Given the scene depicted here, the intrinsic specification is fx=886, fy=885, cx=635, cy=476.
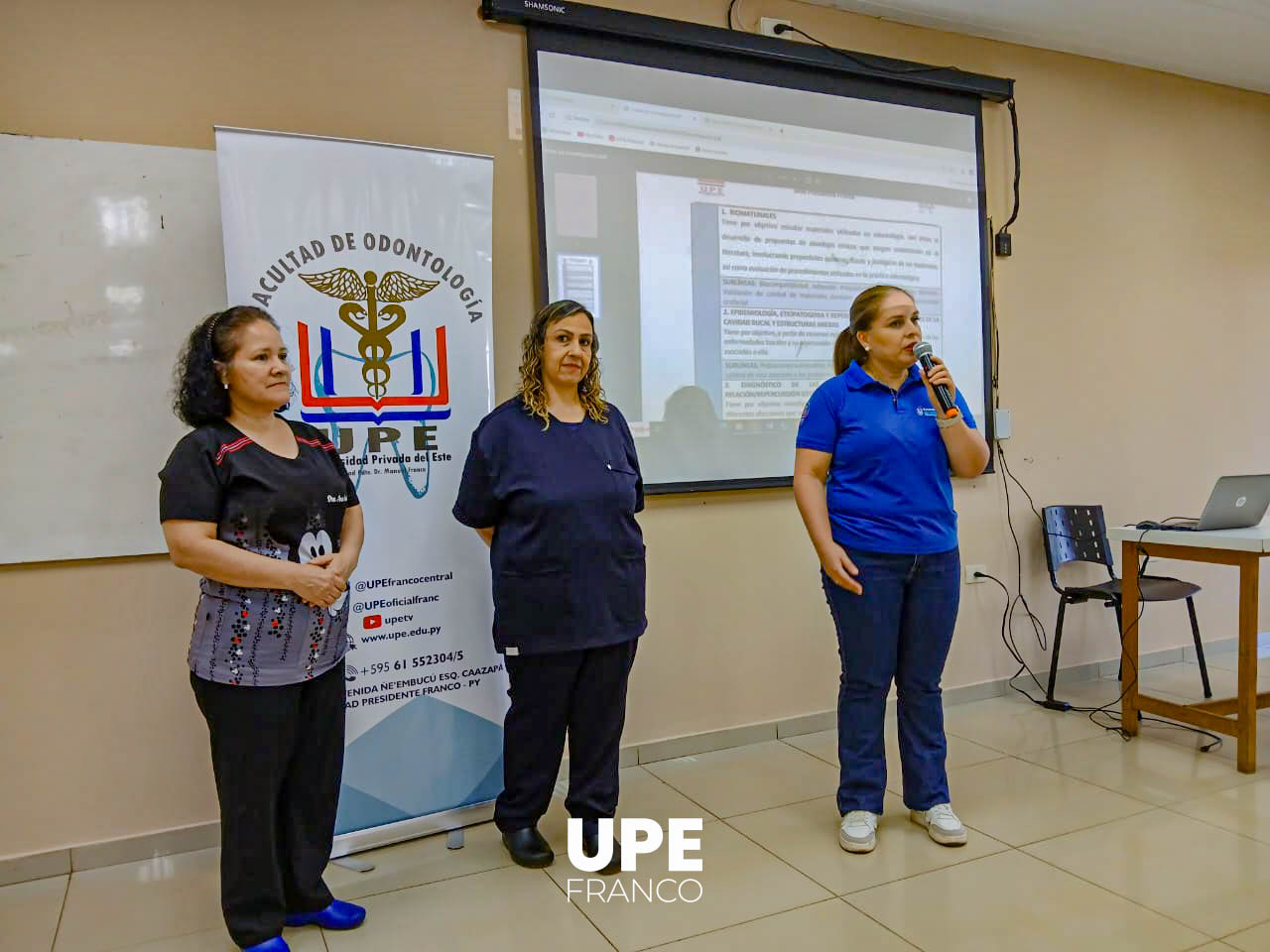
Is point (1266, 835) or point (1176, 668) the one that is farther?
point (1176, 668)

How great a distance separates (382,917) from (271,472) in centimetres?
112

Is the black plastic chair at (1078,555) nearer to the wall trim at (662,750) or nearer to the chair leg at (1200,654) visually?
the chair leg at (1200,654)

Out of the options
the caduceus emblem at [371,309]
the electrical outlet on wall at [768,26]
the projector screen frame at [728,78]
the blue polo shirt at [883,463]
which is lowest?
the blue polo shirt at [883,463]

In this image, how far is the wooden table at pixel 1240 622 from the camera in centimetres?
292

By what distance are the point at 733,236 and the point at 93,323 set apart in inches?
82.3

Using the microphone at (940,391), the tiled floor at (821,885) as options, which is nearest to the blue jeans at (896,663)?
the tiled floor at (821,885)

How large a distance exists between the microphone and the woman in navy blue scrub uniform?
82 centimetres

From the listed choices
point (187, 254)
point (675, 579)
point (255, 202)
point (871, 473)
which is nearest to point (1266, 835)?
point (871, 473)

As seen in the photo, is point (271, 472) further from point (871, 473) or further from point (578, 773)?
point (871, 473)

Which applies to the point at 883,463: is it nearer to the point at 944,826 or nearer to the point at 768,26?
the point at 944,826

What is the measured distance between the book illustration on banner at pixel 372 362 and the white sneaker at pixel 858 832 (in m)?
1.49

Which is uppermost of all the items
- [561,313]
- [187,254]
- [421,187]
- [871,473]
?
[421,187]

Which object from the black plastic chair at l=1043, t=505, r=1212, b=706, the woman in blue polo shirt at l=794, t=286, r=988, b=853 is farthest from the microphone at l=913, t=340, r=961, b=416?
the black plastic chair at l=1043, t=505, r=1212, b=706

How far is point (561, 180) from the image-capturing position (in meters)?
2.98
